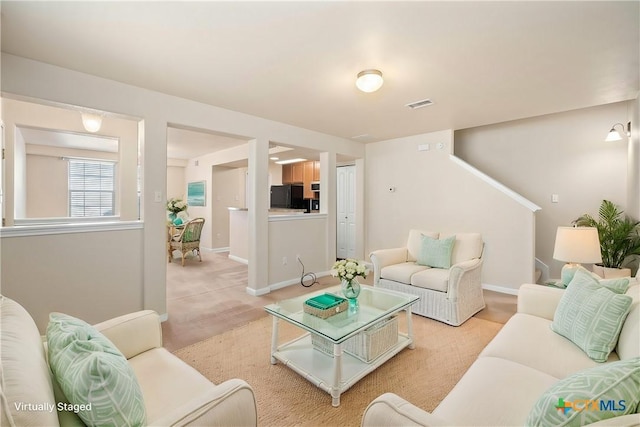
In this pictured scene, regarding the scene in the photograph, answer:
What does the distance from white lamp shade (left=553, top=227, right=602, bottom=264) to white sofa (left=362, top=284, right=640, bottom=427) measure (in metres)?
0.79

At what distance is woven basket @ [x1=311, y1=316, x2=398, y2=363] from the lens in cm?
211

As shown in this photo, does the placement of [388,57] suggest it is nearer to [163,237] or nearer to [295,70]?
[295,70]

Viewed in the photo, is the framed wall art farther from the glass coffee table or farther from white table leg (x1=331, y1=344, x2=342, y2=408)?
white table leg (x1=331, y1=344, x2=342, y2=408)

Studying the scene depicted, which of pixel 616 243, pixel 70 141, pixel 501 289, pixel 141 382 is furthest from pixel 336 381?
pixel 70 141

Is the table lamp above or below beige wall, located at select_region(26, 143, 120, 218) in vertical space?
below

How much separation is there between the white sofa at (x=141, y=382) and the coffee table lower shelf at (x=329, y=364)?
83 cm

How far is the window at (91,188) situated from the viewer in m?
6.35

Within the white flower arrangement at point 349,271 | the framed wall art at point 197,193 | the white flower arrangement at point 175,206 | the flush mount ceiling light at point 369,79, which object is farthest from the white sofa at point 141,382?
the framed wall art at point 197,193

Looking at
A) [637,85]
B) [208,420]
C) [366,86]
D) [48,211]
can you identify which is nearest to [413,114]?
[366,86]

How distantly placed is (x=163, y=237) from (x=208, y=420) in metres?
2.44

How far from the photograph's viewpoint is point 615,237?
3.21 metres

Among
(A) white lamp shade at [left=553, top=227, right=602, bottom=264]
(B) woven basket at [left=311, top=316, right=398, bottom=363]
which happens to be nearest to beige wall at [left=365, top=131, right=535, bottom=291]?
(A) white lamp shade at [left=553, top=227, right=602, bottom=264]

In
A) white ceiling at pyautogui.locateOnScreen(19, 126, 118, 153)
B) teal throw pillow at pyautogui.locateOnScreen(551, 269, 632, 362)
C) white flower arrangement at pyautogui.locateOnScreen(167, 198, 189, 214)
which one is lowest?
teal throw pillow at pyautogui.locateOnScreen(551, 269, 632, 362)

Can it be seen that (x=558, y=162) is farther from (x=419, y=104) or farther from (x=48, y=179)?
(x=48, y=179)
